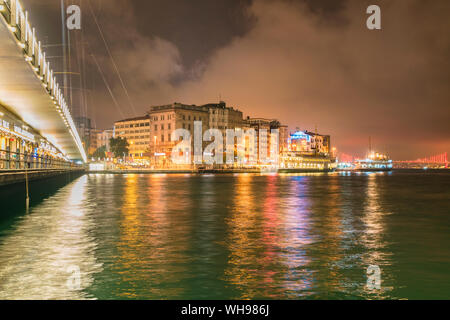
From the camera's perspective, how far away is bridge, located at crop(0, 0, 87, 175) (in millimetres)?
20905

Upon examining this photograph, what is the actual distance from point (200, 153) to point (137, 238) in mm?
182913

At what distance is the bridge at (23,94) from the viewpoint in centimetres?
2090

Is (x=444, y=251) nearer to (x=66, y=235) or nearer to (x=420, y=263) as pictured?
(x=420, y=263)

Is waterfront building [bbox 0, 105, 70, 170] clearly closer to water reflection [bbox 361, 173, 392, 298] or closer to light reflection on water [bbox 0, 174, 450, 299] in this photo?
light reflection on water [bbox 0, 174, 450, 299]

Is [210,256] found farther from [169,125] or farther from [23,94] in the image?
[169,125]

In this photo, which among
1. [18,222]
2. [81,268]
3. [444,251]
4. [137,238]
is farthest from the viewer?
[18,222]

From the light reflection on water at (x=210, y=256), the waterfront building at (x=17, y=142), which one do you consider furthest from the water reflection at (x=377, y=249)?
the waterfront building at (x=17, y=142)

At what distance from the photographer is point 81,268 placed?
10375mm

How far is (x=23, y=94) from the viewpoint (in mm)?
34500

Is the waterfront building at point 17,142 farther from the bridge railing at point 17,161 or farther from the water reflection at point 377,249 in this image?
the water reflection at point 377,249

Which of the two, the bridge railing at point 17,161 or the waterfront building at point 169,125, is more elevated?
the waterfront building at point 169,125

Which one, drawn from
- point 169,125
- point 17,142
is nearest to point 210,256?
point 17,142
